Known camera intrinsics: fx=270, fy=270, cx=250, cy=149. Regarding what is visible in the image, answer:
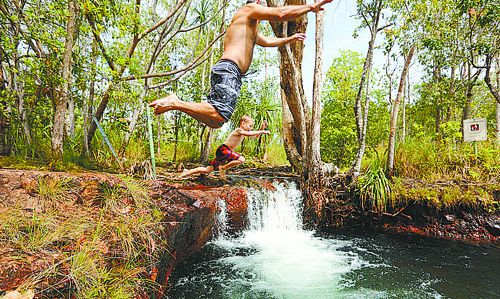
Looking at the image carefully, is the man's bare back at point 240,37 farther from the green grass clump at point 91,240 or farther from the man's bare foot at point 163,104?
the green grass clump at point 91,240

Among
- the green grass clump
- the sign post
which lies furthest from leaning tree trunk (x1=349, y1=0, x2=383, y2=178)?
the green grass clump

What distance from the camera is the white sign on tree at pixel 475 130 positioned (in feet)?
18.5

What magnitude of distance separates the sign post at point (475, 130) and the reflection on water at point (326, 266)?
2261 millimetres

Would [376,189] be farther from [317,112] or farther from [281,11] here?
[281,11]

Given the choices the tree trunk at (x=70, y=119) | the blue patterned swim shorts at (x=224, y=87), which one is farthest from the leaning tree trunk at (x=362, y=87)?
the tree trunk at (x=70, y=119)

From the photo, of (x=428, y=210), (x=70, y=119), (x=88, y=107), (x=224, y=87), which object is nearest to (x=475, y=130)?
(x=428, y=210)

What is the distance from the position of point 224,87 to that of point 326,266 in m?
3.14

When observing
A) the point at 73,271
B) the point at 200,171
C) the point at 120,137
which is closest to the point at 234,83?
the point at 73,271

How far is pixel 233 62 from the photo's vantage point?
95.3 inches

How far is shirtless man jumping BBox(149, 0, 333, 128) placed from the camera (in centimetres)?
229

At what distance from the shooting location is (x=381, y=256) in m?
4.46

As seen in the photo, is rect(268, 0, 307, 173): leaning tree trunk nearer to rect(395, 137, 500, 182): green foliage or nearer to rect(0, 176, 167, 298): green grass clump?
rect(395, 137, 500, 182): green foliage

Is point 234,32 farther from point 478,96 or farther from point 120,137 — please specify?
point 478,96

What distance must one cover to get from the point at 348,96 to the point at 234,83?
13.7 m
